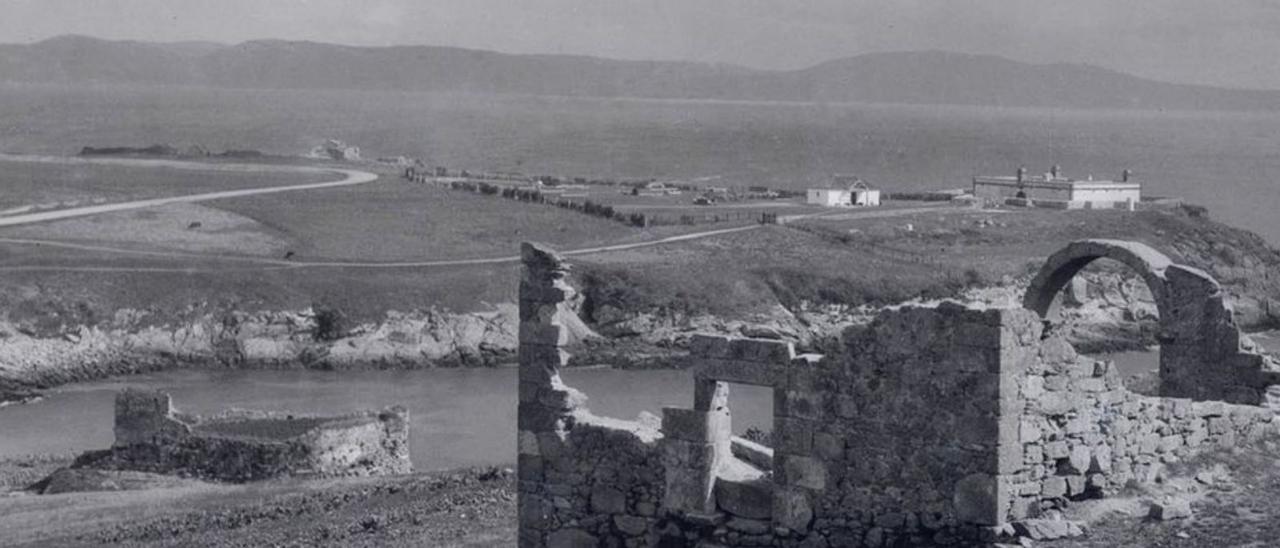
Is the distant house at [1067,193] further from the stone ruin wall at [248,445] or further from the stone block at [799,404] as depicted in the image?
the stone block at [799,404]

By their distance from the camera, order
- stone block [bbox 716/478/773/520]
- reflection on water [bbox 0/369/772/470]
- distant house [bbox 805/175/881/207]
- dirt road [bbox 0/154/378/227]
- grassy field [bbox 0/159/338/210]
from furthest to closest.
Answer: distant house [bbox 805/175/881/207]
grassy field [bbox 0/159/338/210]
dirt road [bbox 0/154/378/227]
reflection on water [bbox 0/369/772/470]
stone block [bbox 716/478/773/520]

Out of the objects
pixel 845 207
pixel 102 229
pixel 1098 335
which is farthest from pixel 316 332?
pixel 845 207

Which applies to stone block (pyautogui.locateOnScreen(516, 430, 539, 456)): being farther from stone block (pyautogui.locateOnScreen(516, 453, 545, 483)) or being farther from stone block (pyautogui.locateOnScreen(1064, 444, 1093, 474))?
stone block (pyautogui.locateOnScreen(1064, 444, 1093, 474))

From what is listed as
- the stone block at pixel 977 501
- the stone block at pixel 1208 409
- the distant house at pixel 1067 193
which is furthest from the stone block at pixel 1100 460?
the distant house at pixel 1067 193

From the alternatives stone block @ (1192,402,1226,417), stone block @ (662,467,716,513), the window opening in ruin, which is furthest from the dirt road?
stone block @ (1192,402,1226,417)

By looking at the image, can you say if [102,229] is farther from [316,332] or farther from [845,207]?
[845,207]

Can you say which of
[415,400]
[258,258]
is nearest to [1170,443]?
[415,400]
